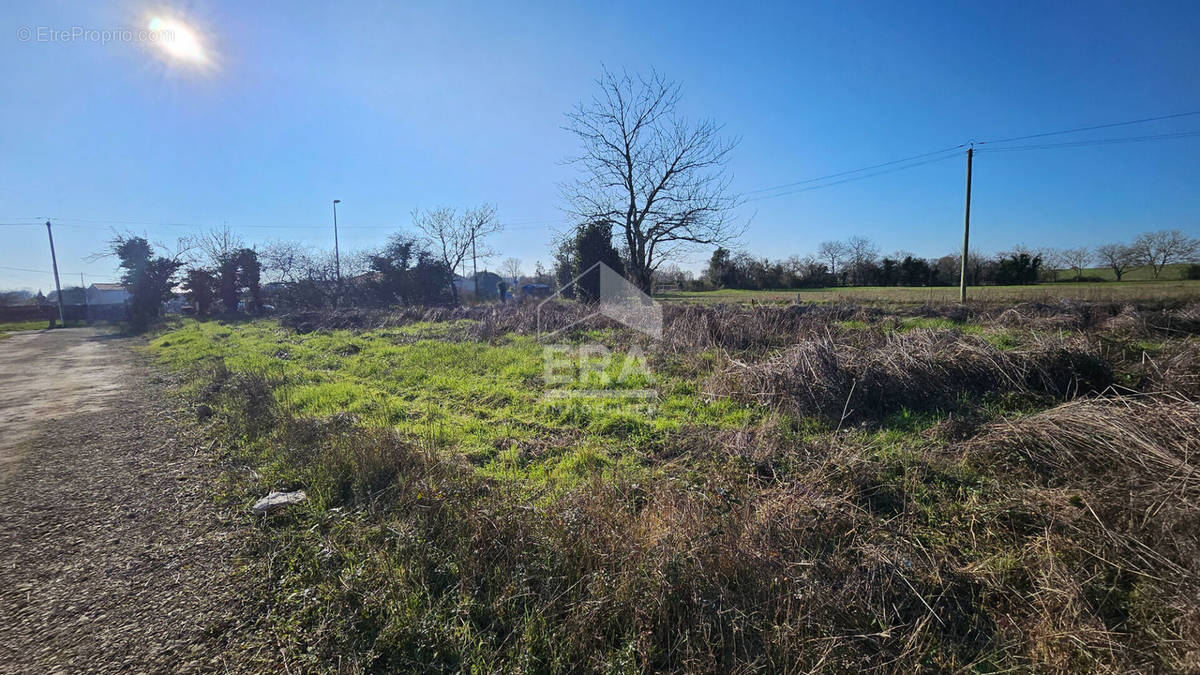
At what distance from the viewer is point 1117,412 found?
123 inches

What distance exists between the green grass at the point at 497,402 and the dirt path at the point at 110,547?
154cm

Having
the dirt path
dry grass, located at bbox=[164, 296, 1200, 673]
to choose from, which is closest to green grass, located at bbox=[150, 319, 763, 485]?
dry grass, located at bbox=[164, 296, 1200, 673]

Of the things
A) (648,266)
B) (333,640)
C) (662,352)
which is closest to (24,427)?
(333,640)

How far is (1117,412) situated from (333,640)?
5.11 meters

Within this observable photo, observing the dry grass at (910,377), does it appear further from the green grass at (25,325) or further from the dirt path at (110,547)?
the green grass at (25,325)

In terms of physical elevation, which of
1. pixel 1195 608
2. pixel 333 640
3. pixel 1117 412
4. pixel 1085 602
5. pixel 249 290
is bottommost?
pixel 333 640

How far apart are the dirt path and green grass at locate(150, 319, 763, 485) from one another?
154cm

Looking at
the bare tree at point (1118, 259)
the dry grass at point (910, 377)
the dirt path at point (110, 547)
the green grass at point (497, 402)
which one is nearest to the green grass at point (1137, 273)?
the bare tree at point (1118, 259)

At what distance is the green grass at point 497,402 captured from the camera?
174 inches

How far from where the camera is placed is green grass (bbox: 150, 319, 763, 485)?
4.41 meters

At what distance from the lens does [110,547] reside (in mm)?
3029

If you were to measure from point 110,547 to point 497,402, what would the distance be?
3.76 metres

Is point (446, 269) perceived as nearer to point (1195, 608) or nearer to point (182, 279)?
point (182, 279)

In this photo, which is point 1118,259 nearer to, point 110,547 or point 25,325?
point 110,547
